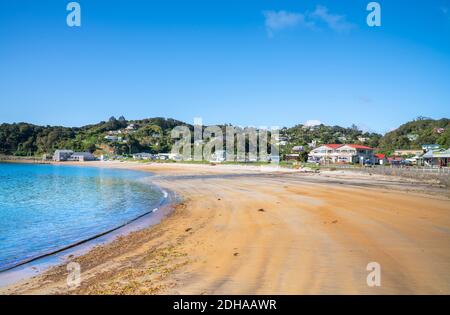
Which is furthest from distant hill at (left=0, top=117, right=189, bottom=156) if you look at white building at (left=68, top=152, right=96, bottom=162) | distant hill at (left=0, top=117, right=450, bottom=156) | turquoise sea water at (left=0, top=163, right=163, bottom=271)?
turquoise sea water at (left=0, top=163, right=163, bottom=271)

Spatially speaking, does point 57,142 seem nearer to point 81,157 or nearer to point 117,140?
point 117,140

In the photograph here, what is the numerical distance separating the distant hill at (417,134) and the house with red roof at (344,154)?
22.1 metres

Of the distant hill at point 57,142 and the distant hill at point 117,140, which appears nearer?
the distant hill at point 117,140

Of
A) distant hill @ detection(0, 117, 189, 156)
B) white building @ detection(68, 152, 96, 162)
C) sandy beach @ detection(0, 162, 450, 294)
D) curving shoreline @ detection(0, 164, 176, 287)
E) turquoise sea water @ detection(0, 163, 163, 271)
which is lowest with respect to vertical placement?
turquoise sea water @ detection(0, 163, 163, 271)

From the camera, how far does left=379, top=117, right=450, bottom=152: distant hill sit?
103m

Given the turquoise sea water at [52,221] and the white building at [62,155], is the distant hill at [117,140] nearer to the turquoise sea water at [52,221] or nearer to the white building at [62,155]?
the white building at [62,155]

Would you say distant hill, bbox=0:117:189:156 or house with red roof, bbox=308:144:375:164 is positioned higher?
distant hill, bbox=0:117:189:156

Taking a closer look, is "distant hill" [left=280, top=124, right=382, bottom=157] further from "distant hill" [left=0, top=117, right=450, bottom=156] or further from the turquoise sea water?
the turquoise sea water

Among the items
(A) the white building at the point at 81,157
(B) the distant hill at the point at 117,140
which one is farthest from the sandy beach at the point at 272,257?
(A) the white building at the point at 81,157

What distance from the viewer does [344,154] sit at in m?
79.0

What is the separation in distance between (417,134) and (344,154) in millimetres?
56607

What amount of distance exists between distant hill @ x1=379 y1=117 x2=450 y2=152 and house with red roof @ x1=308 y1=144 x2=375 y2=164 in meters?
22.1

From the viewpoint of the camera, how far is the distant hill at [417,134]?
103 metres

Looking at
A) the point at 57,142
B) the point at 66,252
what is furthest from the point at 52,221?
the point at 57,142
